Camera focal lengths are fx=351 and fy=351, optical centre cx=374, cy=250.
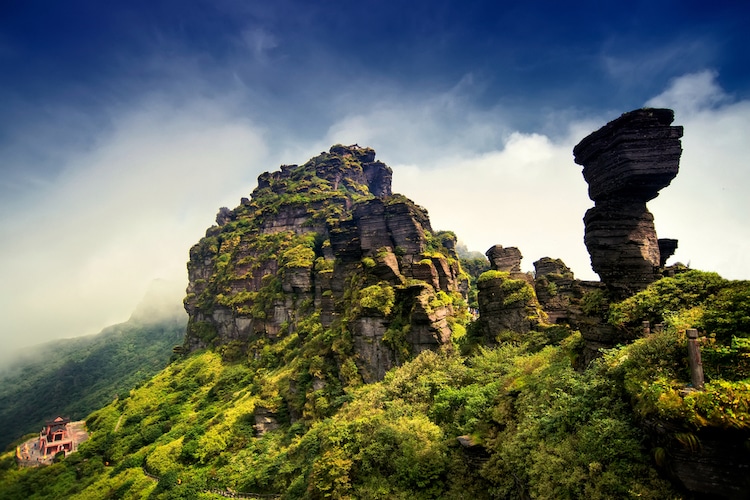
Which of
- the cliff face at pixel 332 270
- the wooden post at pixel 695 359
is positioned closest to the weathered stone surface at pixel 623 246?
the wooden post at pixel 695 359

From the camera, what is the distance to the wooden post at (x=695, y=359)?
777 centimetres

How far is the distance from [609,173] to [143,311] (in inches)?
7803

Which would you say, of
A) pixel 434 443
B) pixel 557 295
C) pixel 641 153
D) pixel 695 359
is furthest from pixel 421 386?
pixel 641 153

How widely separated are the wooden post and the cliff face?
20237 mm

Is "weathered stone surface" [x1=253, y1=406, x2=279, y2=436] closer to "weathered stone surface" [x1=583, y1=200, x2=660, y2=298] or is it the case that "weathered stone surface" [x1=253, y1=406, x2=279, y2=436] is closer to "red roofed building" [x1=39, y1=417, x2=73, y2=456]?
"weathered stone surface" [x1=583, y1=200, x2=660, y2=298]

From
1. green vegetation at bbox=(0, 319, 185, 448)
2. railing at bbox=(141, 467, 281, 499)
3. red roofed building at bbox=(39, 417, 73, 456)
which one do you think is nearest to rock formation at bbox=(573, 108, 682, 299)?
railing at bbox=(141, 467, 281, 499)

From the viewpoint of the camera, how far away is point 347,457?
17.5m

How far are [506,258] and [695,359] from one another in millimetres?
25367

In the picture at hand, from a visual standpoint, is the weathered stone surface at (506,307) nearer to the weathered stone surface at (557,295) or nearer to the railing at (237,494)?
the weathered stone surface at (557,295)

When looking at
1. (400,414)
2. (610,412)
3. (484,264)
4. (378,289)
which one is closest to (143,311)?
(484,264)

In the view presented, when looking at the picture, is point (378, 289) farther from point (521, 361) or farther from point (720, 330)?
point (720, 330)

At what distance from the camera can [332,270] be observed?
51812 millimetres

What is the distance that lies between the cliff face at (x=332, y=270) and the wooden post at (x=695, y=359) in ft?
66.4

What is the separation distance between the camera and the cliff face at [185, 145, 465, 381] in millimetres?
30828
